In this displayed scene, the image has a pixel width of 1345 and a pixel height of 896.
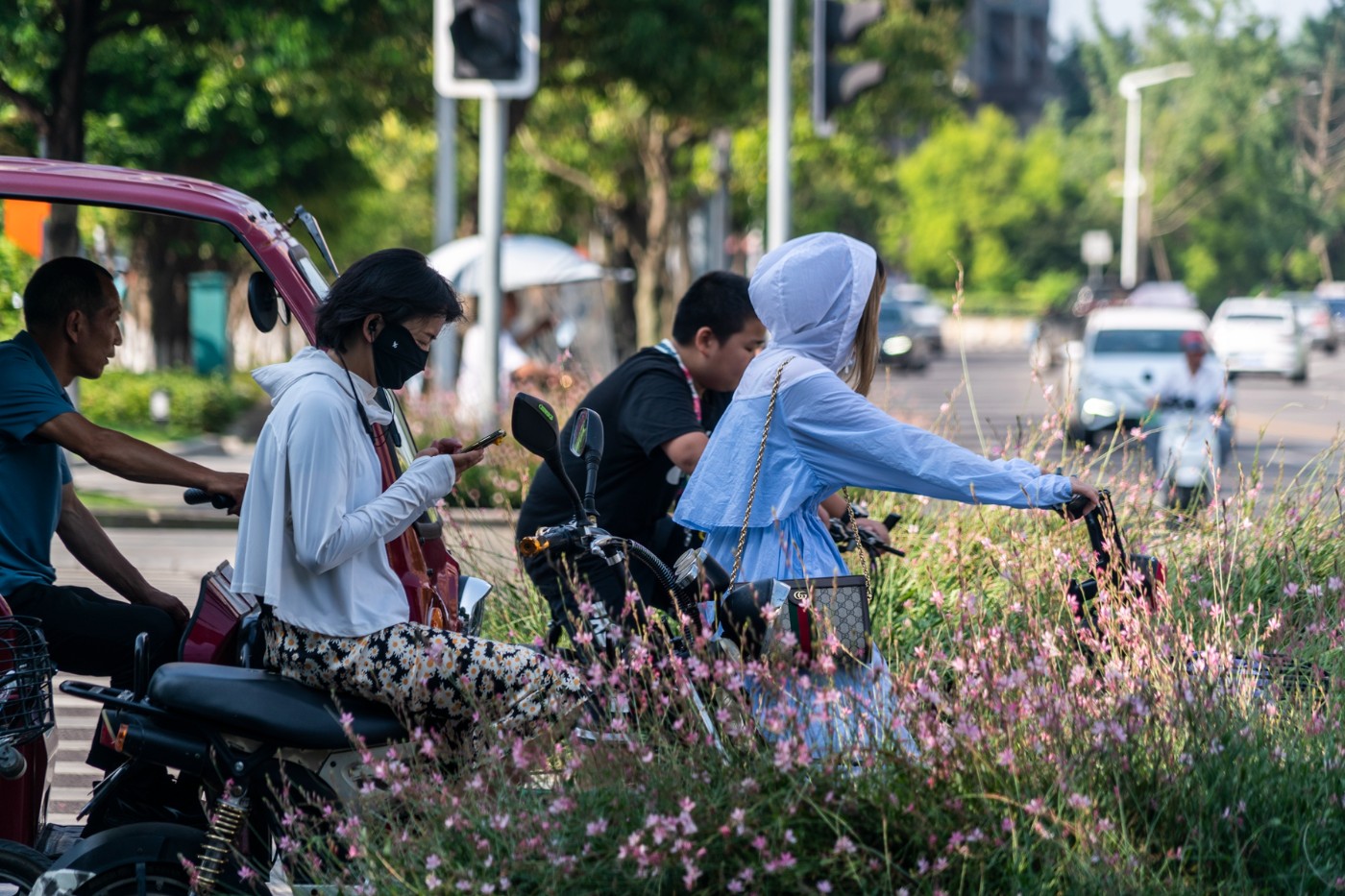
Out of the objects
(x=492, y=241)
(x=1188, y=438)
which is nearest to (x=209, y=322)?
(x=492, y=241)

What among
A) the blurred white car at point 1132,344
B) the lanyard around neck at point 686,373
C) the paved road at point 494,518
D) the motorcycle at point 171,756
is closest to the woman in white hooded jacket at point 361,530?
the motorcycle at point 171,756

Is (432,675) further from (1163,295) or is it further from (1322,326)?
(1322,326)

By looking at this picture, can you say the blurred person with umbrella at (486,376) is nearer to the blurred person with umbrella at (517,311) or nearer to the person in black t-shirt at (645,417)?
the blurred person with umbrella at (517,311)

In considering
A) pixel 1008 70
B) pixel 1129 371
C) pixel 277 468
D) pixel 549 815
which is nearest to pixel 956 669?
pixel 549 815

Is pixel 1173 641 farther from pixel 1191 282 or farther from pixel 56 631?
pixel 1191 282

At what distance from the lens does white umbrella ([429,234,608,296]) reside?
19.7m

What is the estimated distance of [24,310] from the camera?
4422mm

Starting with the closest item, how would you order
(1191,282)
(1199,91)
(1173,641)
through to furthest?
(1173,641)
(1199,91)
(1191,282)

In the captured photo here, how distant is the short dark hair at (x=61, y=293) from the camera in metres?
4.40

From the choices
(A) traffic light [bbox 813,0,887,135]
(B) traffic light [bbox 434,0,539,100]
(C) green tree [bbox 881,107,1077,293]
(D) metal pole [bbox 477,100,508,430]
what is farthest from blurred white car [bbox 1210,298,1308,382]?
(C) green tree [bbox 881,107,1077,293]

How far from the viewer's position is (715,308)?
4914 mm

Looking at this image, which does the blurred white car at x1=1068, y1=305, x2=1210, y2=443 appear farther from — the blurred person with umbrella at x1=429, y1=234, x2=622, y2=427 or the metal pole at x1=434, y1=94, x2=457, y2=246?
the metal pole at x1=434, y1=94, x2=457, y2=246

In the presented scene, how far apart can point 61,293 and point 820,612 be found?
215cm

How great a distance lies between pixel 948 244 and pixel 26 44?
196 ft
